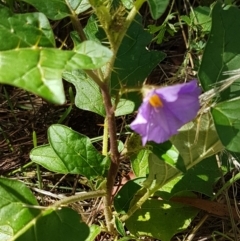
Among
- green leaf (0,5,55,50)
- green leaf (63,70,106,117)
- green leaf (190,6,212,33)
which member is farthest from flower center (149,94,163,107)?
green leaf (190,6,212,33)

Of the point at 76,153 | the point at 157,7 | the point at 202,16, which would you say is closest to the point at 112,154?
the point at 76,153

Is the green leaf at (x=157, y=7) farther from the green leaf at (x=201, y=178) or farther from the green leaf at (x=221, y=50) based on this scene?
the green leaf at (x=201, y=178)

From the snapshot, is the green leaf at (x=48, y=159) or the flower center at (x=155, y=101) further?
the green leaf at (x=48, y=159)

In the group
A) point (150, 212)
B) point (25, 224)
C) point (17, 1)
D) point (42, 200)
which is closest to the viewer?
point (25, 224)

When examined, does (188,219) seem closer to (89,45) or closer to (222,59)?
(222,59)

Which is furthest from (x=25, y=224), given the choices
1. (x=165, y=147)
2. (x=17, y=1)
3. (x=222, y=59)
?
(x=17, y=1)

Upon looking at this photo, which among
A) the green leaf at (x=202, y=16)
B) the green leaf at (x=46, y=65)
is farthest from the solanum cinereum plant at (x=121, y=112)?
the green leaf at (x=202, y=16)
